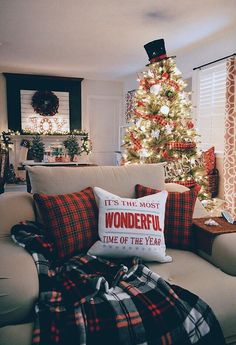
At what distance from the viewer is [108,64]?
6.53 meters

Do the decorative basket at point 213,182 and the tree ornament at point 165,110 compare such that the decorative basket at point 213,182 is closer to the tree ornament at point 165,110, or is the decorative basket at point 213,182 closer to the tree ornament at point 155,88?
the tree ornament at point 165,110

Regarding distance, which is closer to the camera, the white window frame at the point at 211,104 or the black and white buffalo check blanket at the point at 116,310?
the black and white buffalo check blanket at the point at 116,310

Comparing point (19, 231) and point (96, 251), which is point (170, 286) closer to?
point (96, 251)

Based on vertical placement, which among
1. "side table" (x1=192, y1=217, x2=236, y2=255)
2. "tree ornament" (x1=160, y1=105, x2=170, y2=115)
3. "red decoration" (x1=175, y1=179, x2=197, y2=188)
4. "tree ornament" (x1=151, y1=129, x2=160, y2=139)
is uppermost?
"tree ornament" (x1=160, y1=105, x2=170, y2=115)

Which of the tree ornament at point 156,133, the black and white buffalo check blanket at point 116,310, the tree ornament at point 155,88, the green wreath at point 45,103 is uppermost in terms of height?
the green wreath at point 45,103

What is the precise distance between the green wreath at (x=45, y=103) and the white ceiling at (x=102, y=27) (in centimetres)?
103

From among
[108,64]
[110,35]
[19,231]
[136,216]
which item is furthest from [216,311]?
[108,64]

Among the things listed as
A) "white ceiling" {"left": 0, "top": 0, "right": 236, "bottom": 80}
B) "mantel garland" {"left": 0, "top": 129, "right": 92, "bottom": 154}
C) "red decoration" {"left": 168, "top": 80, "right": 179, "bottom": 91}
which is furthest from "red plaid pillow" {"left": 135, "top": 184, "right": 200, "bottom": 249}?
"mantel garland" {"left": 0, "top": 129, "right": 92, "bottom": 154}

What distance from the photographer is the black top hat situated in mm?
3849

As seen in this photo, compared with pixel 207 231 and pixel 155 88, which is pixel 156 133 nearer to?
pixel 155 88

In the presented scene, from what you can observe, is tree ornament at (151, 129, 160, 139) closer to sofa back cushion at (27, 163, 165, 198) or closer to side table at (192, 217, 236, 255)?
sofa back cushion at (27, 163, 165, 198)

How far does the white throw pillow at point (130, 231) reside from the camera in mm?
1569

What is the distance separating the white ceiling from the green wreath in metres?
1.03

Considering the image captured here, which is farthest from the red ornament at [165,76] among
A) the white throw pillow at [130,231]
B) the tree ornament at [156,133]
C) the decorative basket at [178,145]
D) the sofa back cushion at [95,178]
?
the white throw pillow at [130,231]
